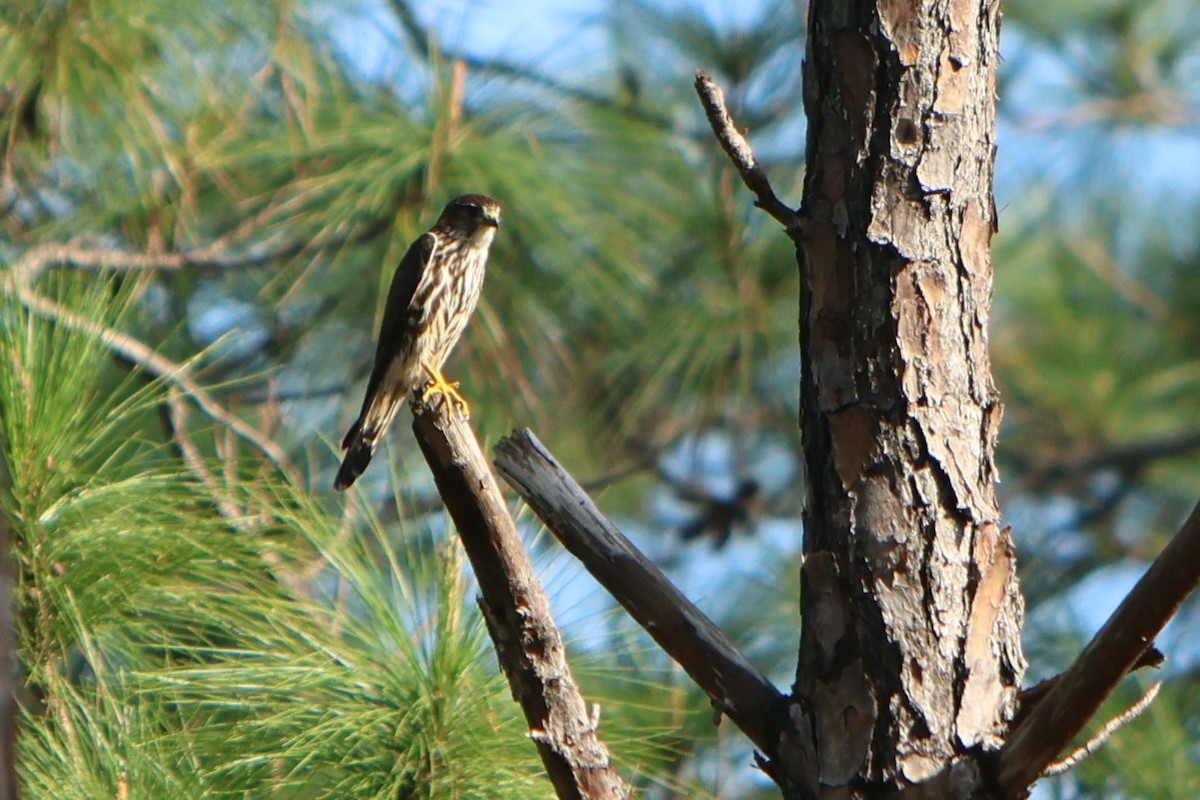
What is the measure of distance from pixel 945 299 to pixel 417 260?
1.62m

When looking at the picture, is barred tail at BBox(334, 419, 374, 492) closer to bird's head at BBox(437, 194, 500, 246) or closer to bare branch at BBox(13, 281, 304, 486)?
bare branch at BBox(13, 281, 304, 486)

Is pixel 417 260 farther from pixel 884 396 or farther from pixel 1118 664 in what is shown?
pixel 1118 664

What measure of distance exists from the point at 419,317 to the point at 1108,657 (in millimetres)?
2023

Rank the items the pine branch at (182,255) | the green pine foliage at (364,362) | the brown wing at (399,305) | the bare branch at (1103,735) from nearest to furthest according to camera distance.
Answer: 1. the bare branch at (1103,735)
2. the green pine foliage at (364,362)
3. the pine branch at (182,255)
4. the brown wing at (399,305)

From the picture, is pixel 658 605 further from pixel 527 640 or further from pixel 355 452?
pixel 355 452

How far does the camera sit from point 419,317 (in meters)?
3.20

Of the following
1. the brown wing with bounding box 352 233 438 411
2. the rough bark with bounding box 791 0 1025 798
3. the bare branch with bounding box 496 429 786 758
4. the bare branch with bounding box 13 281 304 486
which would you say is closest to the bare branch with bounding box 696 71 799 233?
the rough bark with bounding box 791 0 1025 798

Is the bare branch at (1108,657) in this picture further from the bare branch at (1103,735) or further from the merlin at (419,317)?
the merlin at (419,317)

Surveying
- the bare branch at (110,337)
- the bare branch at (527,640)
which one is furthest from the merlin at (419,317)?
the bare branch at (527,640)

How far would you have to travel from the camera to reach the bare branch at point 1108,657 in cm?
139

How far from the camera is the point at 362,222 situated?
3447mm

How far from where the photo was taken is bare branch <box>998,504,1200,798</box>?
4.57 ft

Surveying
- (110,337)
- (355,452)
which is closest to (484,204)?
(355,452)

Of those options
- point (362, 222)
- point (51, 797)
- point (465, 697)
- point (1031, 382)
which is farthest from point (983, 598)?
point (1031, 382)
